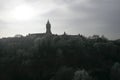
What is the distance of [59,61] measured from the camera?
96250 mm

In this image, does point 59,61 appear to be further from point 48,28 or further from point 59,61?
point 48,28

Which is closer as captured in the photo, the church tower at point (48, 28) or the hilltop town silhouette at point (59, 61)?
the hilltop town silhouette at point (59, 61)

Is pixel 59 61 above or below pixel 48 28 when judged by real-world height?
below

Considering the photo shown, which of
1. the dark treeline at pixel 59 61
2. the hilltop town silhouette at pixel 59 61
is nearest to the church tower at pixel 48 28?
the dark treeline at pixel 59 61

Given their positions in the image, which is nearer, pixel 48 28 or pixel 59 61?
pixel 59 61

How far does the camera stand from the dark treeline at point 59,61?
82.9m

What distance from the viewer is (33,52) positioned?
104m

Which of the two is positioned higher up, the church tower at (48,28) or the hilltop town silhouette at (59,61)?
the church tower at (48,28)

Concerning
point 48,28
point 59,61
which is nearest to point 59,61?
point 59,61

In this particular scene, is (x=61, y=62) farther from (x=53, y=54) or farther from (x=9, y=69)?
(x=9, y=69)

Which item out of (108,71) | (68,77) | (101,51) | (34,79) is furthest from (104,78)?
(101,51)

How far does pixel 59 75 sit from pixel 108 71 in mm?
21355

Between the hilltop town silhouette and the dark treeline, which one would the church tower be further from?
the hilltop town silhouette

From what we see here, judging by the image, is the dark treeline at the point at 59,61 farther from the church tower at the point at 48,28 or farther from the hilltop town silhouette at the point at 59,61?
the church tower at the point at 48,28
